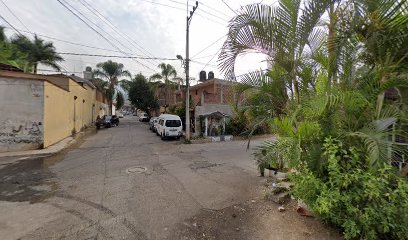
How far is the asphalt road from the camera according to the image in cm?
384

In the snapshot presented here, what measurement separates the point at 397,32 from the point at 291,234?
347 cm

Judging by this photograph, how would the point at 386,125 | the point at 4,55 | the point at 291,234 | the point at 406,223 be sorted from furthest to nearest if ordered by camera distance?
the point at 4,55 → the point at 291,234 → the point at 386,125 → the point at 406,223

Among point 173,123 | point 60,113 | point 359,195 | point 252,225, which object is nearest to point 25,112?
point 60,113

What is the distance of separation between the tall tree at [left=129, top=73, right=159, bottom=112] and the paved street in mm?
26202

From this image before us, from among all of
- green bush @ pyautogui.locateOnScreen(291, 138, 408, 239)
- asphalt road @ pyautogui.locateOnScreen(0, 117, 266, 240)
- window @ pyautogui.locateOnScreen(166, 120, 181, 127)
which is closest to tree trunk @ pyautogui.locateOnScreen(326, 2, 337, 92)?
green bush @ pyautogui.locateOnScreen(291, 138, 408, 239)

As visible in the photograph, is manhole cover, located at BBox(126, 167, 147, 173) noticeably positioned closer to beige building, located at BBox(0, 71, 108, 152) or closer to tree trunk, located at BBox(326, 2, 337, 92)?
tree trunk, located at BBox(326, 2, 337, 92)

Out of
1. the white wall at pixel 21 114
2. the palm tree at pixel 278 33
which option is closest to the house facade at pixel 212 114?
the white wall at pixel 21 114

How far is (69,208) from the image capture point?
4672 mm

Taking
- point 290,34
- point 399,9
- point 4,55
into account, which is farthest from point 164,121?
point 399,9

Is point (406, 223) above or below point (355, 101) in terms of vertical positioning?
below

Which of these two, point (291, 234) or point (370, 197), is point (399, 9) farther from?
point (291, 234)

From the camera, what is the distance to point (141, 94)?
113 feet

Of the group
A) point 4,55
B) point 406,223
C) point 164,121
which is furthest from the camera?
point 164,121

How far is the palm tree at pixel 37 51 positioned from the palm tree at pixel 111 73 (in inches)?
444
